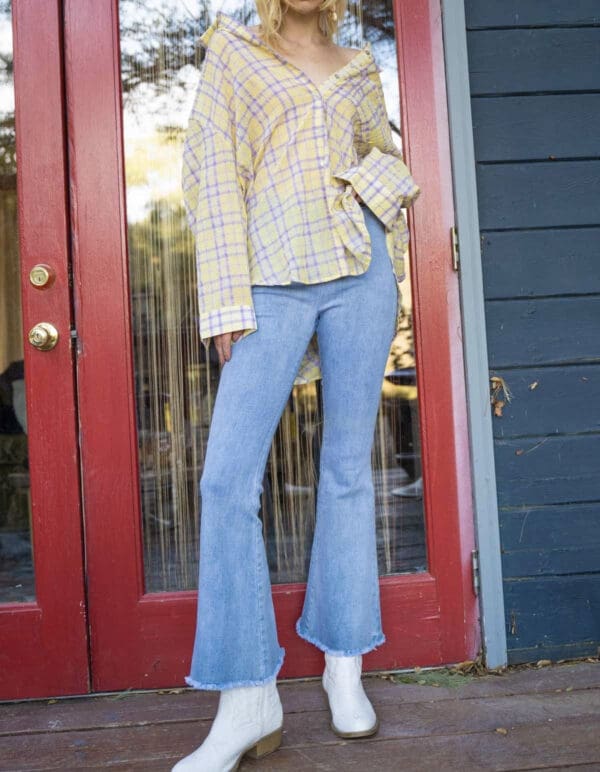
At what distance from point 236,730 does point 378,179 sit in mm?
1163

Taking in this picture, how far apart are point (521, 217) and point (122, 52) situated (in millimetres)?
1175

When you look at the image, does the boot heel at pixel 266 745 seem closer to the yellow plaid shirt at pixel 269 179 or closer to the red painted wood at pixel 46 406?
the red painted wood at pixel 46 406

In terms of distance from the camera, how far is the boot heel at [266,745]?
4.74 feet

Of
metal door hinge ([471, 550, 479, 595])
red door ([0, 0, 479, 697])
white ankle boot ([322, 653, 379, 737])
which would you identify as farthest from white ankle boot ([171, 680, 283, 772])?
metal door hinge ([471, 550, 479, 595])

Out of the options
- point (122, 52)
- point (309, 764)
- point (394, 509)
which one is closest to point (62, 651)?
point (309, 764)

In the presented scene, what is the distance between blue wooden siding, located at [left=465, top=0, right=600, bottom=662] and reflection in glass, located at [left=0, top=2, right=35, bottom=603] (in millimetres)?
1259

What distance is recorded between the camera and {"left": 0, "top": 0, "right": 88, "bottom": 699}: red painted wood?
1.82 meters

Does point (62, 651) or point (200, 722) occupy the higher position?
point (62, 651)

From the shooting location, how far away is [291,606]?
73.7 inches

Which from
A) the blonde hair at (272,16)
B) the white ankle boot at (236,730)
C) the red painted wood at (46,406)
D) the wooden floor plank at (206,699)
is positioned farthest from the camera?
the red painted wood at (46,406)

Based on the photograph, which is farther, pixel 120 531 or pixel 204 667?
pixel 120 531

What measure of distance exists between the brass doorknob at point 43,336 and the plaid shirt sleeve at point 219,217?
0.58 metres

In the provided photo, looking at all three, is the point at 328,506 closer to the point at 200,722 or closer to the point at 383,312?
the point at 383,312

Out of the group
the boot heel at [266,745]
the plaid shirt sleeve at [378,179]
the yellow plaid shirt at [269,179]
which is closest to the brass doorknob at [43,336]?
the yellow plaid shirt at [269,179]
